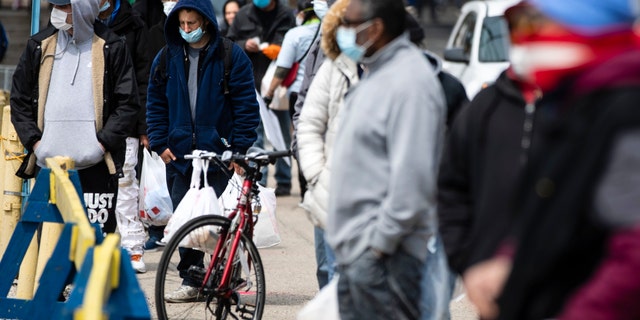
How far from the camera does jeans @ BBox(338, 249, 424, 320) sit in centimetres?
442

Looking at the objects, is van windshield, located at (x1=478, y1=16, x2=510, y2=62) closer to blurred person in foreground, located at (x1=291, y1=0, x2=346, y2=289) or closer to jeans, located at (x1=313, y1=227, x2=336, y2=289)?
blurred person in foreground, located at (x1=291, y1=0, x2=346, y2=289)

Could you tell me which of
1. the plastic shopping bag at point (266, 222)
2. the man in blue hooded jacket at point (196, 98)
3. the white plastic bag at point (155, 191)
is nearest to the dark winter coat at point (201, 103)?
the man in blue hooded jacket at point (196, 98)

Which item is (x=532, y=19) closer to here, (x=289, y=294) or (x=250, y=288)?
(x=250, y=288)

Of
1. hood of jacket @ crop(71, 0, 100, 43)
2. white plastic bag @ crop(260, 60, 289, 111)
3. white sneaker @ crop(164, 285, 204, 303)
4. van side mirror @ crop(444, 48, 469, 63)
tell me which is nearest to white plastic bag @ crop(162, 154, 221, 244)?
white sneaker @ crop(164, 285, 204, 303)

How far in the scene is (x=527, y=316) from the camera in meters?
3.07

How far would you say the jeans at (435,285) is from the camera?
468 centimetres

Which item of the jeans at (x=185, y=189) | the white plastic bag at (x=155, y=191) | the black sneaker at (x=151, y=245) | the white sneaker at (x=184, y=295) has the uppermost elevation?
the jeans at (x=185, y=189)

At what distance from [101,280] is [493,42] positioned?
36.0ft

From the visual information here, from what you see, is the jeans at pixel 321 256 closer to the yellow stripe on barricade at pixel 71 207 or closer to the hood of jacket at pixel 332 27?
the hood of jacket at pixel 332 27

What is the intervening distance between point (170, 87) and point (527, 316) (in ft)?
16.6

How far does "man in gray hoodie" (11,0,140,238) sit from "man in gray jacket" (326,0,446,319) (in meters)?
3.51

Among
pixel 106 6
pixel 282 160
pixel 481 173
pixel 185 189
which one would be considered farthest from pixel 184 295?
pixel 282 160

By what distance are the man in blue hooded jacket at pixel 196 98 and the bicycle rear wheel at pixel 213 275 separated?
2.58ft

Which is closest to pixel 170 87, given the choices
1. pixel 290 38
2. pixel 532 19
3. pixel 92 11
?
pixel 92 11
